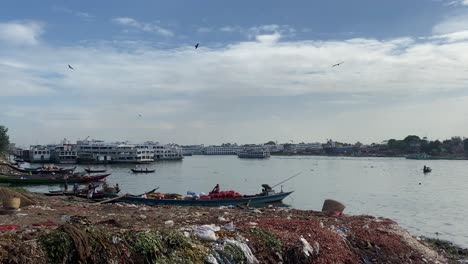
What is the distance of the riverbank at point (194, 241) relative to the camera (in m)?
5.94

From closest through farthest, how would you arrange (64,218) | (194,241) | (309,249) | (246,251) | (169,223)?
(194,241)
(246,251)
(309,249)
(169,223)
(64,218)

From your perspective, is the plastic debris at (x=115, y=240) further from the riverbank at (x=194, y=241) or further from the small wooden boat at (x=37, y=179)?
the small wooden boat at (x=37, y=179)

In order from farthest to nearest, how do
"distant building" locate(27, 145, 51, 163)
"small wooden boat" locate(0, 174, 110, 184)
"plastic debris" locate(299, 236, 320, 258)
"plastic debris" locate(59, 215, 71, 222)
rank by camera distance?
1. "distant building" locate(27, 145, 51, 163)
2. "small wooden boat" locate(0, 174, 110, 184)
3. "plastic debris" locate(59, 215, 71, 222)
4. "plastic debris" locate(299, 236, 320, 258)

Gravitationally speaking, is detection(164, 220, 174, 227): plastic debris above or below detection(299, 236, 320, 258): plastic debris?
above

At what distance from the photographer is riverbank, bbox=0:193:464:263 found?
5.94 metres

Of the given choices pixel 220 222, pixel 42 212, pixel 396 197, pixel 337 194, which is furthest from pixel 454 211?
pixel 42 212

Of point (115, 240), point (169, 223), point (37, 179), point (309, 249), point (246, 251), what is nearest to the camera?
point (115, 240)

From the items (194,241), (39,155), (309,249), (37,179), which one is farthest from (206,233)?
(39,155)

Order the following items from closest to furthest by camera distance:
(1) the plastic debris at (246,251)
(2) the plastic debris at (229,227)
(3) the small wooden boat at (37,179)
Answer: (1) the plastic debris at (246,251) < (2) the plastic debris at (229,227) < (3) the small wooden boat at (37,179)

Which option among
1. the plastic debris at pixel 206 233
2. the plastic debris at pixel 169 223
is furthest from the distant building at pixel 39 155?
the plastic debris at pixel 206 233

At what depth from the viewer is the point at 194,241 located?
Result: 7.23m

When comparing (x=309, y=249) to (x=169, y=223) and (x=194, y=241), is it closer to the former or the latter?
(x=194, y=241)

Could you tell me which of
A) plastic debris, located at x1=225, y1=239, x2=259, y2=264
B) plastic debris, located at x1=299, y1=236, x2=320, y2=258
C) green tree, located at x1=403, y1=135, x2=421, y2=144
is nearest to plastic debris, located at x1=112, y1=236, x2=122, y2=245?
plastic debris, located at x1=225, y1=239, x2=259, y2=264

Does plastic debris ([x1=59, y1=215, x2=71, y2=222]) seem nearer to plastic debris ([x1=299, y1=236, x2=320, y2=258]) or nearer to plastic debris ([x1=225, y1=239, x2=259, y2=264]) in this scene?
plastic debris ([x1=225, y1=239, x2=259, y2=264])
